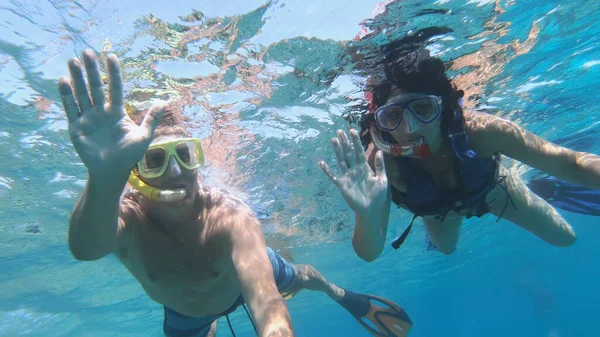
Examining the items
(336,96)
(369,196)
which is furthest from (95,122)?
(336,96)

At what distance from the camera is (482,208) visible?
6.12 m

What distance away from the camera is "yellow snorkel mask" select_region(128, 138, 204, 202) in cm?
416

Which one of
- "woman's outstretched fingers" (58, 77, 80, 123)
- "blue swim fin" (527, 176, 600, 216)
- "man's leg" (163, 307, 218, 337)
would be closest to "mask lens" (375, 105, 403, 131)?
"woman's outstretched fingers" (58, 77, 80, 123)

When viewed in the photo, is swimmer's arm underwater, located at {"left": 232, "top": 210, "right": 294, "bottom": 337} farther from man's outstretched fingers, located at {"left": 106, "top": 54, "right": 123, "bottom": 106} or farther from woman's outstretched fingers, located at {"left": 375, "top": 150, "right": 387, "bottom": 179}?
man's outstretched fingers, located at {"left": 106, "top": 54, "right": 123, "bottom": 106}

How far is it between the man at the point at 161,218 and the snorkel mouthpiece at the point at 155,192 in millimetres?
12

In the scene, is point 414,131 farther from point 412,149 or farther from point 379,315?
point 379,315

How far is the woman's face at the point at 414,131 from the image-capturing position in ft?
17.7

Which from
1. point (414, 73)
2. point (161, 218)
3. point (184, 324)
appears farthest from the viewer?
point (184, 324)

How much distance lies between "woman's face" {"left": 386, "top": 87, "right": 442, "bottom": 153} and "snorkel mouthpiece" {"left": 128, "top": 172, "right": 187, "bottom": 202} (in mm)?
3489

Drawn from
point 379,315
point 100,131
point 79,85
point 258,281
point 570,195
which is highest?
point 79,85

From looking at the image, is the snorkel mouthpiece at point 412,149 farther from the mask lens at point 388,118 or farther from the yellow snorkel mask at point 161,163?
the yellow snorkel mask at point 161,163

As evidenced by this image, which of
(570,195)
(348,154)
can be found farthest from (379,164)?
(570,195)

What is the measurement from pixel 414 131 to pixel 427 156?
0.46 meters

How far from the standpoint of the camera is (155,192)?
13.6 feet
